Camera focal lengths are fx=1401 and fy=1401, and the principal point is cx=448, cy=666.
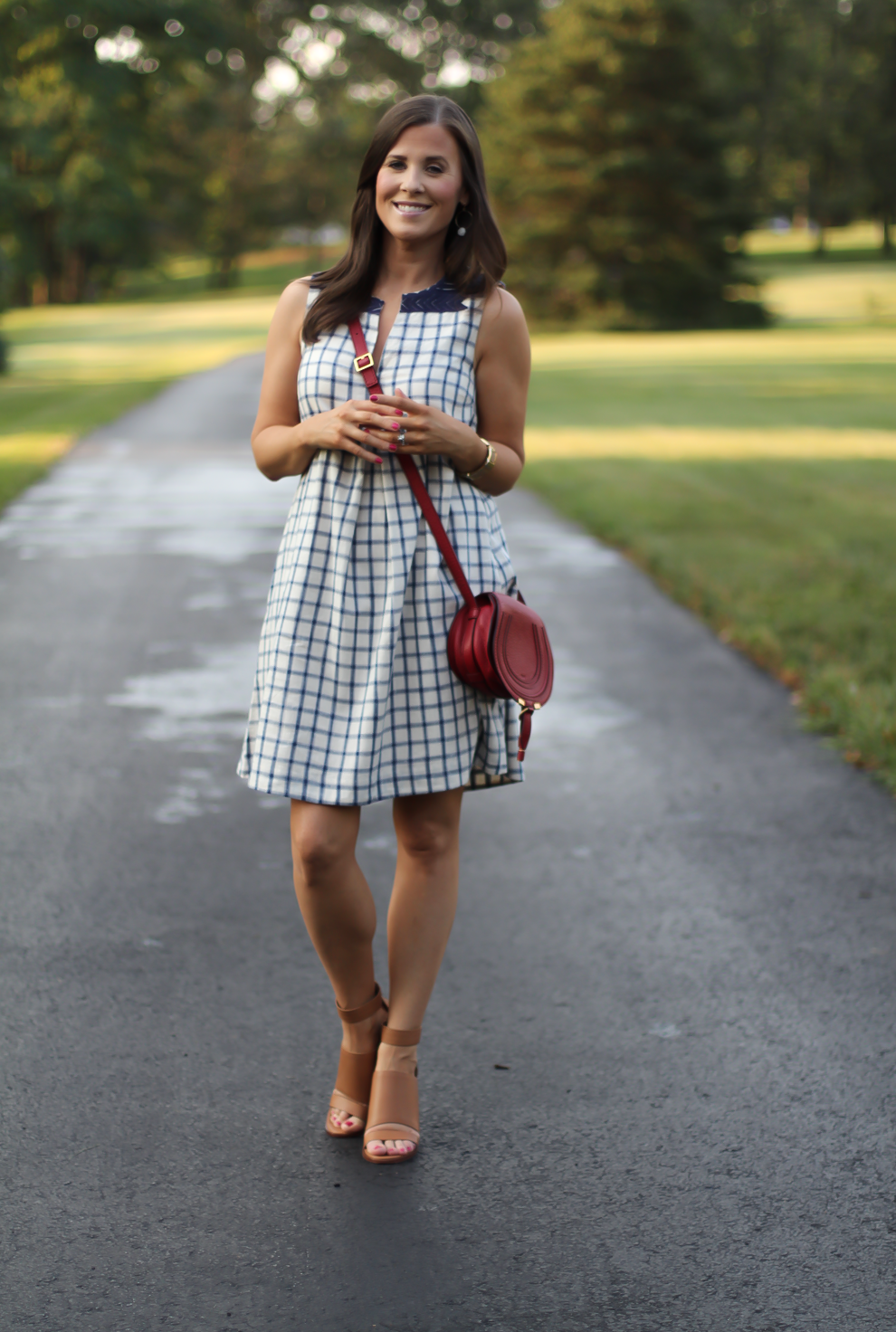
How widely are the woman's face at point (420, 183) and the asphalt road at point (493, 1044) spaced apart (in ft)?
6.22

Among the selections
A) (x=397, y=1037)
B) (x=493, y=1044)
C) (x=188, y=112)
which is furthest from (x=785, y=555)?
(x=188, y=112)

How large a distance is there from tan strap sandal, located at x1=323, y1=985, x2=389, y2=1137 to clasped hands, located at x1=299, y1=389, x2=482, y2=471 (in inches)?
47.6

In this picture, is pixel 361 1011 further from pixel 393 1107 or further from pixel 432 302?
pixel 432 302

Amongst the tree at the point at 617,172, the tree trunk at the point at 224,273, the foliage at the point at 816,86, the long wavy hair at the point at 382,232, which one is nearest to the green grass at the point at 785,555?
the long wavy hair at the point at 382,232

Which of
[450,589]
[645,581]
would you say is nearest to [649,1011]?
[450,589]

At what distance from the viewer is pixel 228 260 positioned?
8800 centimetres

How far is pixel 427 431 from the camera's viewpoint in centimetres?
277

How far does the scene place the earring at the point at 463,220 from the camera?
3004 mm

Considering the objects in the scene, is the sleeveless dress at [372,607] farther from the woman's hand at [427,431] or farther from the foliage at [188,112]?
the foliage at [188,112]

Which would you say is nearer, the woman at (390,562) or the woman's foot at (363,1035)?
the woman at (390,562)

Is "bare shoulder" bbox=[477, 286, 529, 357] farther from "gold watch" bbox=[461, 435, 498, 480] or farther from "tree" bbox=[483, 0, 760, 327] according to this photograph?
"tree" bbox=[483, 0, 760, 327]

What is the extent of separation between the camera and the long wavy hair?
9.61 feet

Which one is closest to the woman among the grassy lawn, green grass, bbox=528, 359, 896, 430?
the grassy lawn

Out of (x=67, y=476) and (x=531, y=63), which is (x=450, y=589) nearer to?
(x=67, y=476)
